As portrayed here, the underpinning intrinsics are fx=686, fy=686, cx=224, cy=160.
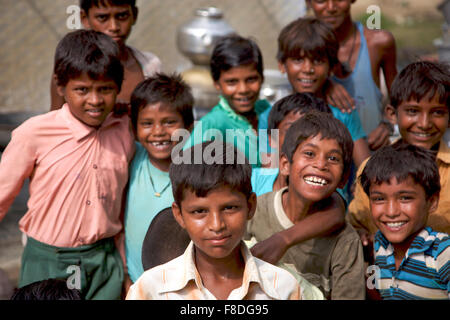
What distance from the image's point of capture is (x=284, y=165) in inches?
119

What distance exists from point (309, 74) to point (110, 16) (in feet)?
3.64

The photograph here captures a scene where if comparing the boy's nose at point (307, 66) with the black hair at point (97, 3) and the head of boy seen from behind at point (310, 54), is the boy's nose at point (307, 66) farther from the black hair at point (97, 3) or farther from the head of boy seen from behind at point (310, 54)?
the black hair at point (97, 3)

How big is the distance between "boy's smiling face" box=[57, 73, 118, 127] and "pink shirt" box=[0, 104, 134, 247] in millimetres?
50

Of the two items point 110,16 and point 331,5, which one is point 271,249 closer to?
point 110,16

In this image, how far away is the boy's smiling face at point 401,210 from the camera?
2.77m

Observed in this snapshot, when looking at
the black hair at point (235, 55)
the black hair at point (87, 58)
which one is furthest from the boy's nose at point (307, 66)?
the black hair at point (87, 58)

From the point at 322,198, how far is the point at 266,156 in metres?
0.76

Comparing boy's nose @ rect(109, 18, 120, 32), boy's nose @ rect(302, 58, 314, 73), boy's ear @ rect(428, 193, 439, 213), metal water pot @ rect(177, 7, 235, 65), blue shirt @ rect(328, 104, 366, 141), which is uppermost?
metal water pot @ rect(177, 7, 235, 65)

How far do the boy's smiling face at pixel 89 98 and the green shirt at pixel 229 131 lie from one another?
0.53 meters

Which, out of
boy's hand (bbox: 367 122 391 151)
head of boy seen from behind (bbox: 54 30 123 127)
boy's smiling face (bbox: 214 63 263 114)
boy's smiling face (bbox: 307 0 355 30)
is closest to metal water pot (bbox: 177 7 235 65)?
boy's smiling face (bbox: 307 0 355 30)

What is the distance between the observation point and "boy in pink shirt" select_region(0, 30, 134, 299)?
3.01m

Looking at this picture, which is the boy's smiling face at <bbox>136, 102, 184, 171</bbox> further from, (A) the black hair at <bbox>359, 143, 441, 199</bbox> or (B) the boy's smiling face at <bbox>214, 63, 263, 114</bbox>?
(A) the black hair at <bbox>359, 143, 441, 199</bbox>
